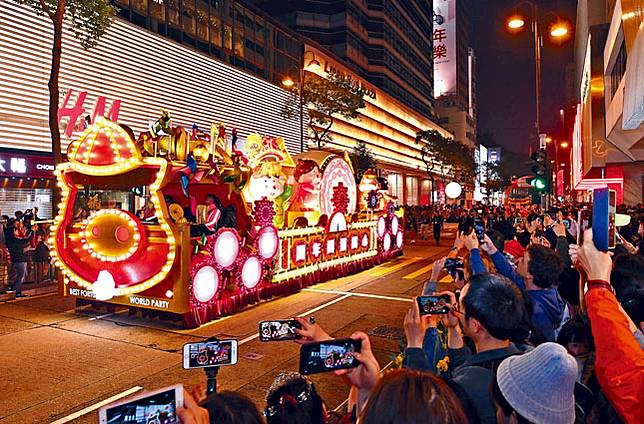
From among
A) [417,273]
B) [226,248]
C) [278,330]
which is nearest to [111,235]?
[226,248]

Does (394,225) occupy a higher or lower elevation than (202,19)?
lower

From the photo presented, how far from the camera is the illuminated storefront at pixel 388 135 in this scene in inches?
2008

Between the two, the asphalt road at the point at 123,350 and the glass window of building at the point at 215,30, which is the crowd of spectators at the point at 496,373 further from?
the glass window of building at the point at 215,30

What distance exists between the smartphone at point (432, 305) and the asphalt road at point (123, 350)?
9.08 feet

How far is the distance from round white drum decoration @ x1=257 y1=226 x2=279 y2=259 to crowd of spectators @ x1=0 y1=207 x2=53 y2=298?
214 inches

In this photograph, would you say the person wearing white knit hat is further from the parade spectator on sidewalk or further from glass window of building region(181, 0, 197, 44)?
glass window of building region(181, 0, 197, 44)

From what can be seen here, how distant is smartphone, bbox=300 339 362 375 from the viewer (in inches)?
83.6

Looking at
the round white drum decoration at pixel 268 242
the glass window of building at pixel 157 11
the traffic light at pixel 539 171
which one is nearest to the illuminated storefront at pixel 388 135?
the glass window of building at pixel 157 11

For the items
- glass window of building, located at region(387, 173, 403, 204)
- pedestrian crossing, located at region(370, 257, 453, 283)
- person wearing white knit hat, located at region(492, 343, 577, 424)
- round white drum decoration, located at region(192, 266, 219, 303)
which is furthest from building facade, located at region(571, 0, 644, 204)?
glass window of building, located at region(387, 173, 403, 204)

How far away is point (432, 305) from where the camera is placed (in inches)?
117

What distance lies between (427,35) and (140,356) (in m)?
85.9

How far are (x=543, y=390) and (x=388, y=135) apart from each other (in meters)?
66.4

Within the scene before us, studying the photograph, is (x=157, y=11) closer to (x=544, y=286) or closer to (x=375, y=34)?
(x=544, y=286)

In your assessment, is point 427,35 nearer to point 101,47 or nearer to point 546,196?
point 546,196
